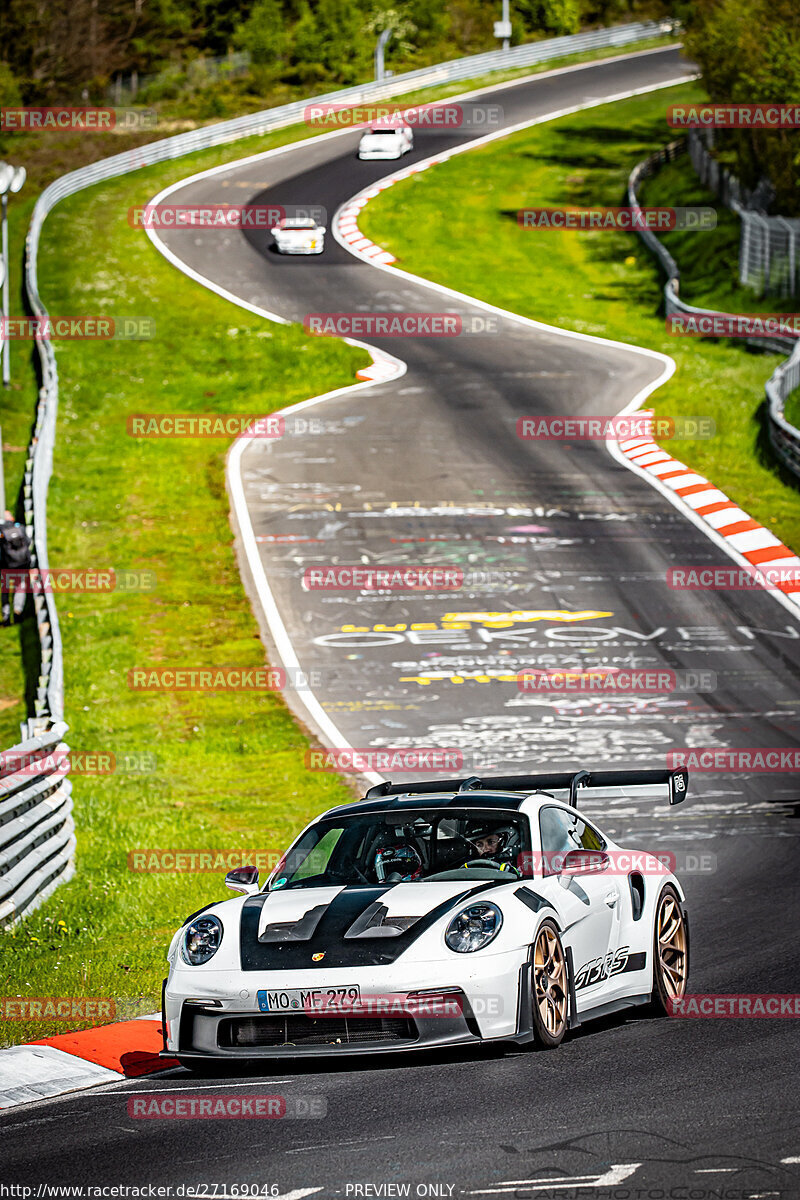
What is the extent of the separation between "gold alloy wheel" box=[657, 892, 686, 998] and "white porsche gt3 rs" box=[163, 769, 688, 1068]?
0.5 inches

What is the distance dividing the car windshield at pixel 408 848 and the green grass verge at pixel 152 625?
177cm

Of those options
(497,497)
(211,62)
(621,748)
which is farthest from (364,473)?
(211,62)

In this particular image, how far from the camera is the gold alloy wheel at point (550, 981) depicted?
8.41 meters

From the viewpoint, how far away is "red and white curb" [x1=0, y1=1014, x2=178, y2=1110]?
8.54 m

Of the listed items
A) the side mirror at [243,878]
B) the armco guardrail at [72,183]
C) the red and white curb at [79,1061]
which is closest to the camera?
the red and white curb at [79,1061]

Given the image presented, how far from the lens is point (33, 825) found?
13227mm

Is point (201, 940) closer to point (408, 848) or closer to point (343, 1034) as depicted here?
point (343, 1034)

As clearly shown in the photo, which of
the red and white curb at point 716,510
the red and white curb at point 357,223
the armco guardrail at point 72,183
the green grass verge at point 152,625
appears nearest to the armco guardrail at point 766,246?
the red and white curb at point 357,223

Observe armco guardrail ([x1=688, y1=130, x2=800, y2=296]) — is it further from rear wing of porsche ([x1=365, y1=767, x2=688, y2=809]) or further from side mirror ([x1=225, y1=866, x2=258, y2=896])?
side mirror ([x1=225, y1=866, x2=258, y2=896])

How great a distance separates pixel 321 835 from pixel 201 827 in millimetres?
6780

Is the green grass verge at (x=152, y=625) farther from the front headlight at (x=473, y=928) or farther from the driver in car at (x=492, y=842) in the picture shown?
the front headlight at (x=473, y=928)

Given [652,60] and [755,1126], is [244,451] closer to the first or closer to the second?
[755,1126]

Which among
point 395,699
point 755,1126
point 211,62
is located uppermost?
point 211,62

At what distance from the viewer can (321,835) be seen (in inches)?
383
